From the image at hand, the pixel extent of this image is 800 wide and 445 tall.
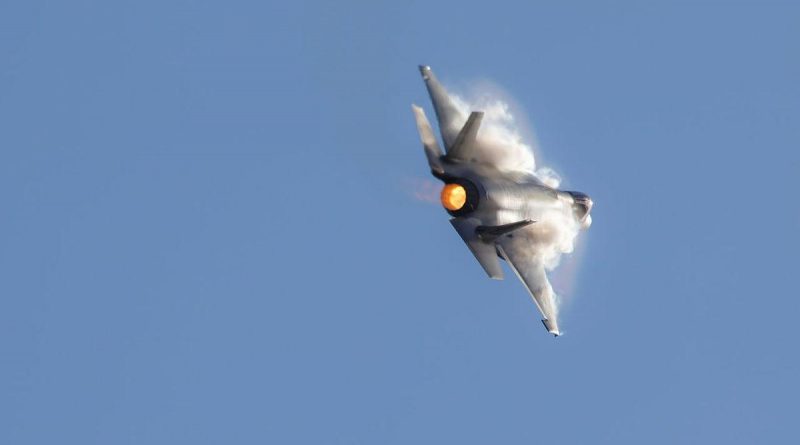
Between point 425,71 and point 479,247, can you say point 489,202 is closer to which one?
point 479,247

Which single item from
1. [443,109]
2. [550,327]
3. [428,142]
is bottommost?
[550,327]

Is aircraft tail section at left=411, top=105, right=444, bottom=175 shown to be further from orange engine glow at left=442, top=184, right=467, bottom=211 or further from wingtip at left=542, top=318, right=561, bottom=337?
wingtip at left=542, top=318, right=561, bottom=337

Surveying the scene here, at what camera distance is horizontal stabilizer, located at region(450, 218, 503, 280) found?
56.6 meters

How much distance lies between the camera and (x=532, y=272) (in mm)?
59281

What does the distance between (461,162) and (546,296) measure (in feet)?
17.7

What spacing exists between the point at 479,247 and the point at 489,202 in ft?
4.96

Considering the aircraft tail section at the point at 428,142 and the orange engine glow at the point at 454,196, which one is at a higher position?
the aircraft tail section at the point at 428,142

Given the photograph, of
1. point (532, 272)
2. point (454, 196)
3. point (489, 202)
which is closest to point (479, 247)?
point (489, 202)

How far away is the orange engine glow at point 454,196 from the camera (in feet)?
183

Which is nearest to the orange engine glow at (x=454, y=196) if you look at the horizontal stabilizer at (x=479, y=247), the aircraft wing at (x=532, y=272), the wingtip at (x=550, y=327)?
the horizontal stabilizer at (x=479, y=247)

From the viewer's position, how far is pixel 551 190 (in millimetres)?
60156

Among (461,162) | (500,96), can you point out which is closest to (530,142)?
(500,96)

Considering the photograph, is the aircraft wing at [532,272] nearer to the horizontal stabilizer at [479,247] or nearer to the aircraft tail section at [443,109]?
the horizontal stabilizer at [479,247]

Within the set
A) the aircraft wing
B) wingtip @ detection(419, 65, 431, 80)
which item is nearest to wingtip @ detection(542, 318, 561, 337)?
the aircraft wing
